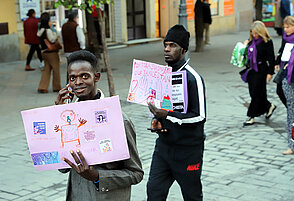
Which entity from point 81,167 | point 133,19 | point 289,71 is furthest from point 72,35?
point 133,19

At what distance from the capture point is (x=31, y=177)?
24.2 feet

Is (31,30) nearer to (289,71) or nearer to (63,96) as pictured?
(289,71)

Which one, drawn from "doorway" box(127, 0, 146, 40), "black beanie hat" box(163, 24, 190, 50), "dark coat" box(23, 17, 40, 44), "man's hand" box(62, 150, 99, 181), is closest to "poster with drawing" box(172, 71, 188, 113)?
"black beanie hat" box(163, 24, 190, 50)

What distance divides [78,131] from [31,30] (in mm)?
14658

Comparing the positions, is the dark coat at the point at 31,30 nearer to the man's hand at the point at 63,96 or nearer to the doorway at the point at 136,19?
the doorway at the point at 136,19

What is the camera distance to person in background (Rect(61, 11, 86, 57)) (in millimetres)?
13277

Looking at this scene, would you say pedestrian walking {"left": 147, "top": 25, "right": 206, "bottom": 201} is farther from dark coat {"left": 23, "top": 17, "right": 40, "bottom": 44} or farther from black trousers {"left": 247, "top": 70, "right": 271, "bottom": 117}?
dark coat {"left": 23, "top": 17, "right": 40, "bottom": 44}

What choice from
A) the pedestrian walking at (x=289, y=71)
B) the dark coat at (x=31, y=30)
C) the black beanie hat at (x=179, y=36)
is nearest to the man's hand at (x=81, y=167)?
the black beanie hat at (x=179, y=36)

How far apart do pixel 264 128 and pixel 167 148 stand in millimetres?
4966

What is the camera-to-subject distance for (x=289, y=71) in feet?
25.9

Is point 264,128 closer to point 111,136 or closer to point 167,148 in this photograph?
point 167,148

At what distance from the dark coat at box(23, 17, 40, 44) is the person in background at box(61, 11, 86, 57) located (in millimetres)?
3968

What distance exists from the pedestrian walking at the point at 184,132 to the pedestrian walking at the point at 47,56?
8.57 metres

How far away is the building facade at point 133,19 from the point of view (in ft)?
62.2
